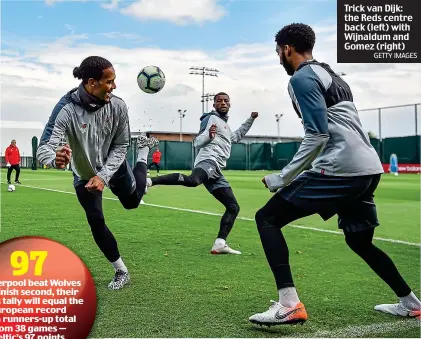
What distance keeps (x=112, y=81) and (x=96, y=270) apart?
2.33m

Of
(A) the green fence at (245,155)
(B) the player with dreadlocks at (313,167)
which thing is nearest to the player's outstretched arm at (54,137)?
(B) the player with dreadlocks at (313,167)

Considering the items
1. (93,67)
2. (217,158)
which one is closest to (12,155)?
(217,158)

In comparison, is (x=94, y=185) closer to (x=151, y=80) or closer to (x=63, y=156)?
(x=63, y=156)

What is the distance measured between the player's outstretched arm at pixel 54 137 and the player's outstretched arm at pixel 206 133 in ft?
10.4

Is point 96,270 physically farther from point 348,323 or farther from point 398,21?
point 398,21

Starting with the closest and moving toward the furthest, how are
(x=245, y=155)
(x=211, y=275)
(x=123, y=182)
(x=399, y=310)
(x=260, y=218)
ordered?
(x=260, y=218), (x=399, y=310), (x=123, y=182), (x=211, y=275), (x=245, y=155)

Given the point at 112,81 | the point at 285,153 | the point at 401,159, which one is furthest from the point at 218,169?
the point at 285,153

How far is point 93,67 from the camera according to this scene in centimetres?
538

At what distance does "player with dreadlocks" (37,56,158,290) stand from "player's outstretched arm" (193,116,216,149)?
2.47 metres

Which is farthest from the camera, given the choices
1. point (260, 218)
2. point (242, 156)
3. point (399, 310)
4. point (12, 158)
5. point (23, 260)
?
point (242, 156)

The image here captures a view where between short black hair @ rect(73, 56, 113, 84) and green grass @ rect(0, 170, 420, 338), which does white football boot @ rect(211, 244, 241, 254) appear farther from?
short black hair @ rect(73, 56, 113, 84)

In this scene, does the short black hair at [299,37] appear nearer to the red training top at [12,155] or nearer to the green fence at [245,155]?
the red training top at [12,155]

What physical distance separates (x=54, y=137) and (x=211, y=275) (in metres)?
2.29

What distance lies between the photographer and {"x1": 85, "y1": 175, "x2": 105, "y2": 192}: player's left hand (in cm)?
536
